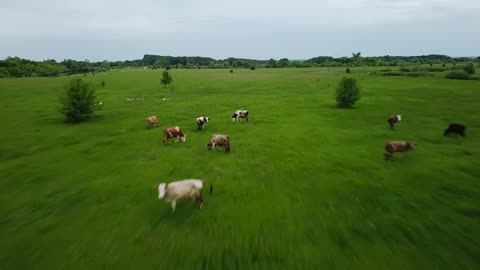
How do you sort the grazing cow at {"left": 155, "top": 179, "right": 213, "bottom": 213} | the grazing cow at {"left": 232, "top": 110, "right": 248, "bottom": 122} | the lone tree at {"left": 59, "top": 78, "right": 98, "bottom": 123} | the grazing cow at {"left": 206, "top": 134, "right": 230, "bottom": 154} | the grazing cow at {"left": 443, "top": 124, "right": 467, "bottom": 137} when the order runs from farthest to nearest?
the lone tree at {"left": 59, "top": 78, "right": 98, "bottom": 123} → the grazing cow at {"left": 232, "top": 110, "right": 248, "bottom": 122} → the grazing cow at {"left": 443, "top": 124, "right": 467, "bottom": 137} → the grazing cow at {"left": 206, "top": 134, "right": 230, "bottom": 154} → the grazing cow at {"left": 155, "top": 179, "right": 213, "bottom": 213}

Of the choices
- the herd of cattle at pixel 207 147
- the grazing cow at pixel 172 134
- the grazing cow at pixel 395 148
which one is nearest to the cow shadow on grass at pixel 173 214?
the herd of cattle at pixel 207 147

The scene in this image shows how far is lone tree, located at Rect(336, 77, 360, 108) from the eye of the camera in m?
39.8

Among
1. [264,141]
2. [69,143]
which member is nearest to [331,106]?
[264,141]

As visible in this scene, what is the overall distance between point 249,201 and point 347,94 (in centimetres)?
3063

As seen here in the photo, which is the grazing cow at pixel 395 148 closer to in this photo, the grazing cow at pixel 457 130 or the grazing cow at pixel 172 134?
the grazing cow at pixel 457 130

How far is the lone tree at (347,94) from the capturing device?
39.8 metres

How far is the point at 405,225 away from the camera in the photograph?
38.4ft

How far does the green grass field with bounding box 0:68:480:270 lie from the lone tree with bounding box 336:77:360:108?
40.1 feet

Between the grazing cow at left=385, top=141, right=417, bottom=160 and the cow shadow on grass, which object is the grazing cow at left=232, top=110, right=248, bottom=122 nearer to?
the grazing cow at left=385, top=141, right=417, bottom=160

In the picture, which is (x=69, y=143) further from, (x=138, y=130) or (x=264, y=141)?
(x=264, y=141)

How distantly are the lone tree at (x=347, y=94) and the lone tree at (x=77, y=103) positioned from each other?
1274 inches

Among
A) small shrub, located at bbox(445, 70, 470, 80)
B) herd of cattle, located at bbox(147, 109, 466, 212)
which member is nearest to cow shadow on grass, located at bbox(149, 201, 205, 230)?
herd of cattle, located at bbox(147, 109, 466, 212)

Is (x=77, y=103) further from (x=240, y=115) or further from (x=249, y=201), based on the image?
(x=249, y=201)

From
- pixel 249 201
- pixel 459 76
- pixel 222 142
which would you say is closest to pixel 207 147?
pixel 222 142
